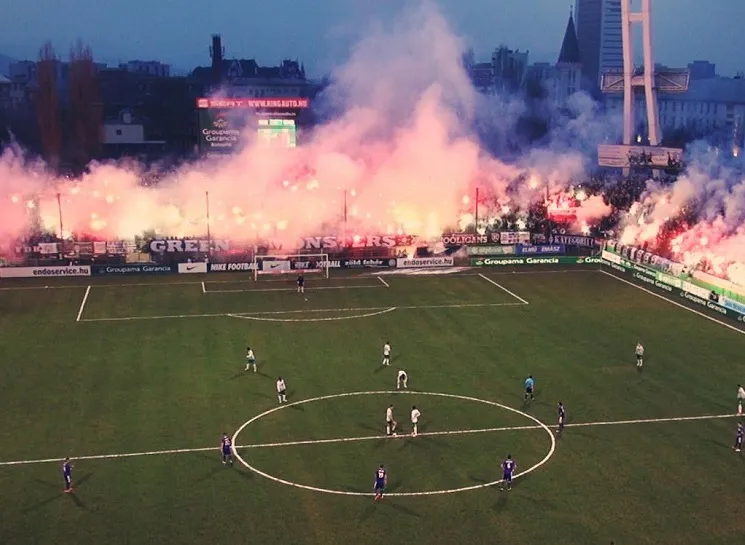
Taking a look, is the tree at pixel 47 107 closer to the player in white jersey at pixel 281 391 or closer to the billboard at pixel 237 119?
the billboard at pixel 237 119

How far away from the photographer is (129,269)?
63.2 meters

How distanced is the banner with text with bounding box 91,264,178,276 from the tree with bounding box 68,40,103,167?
47.1 metres

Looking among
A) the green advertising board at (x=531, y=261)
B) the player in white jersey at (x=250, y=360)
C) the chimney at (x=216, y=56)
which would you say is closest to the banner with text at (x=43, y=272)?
the player in white jersey at (x=250, y=360)

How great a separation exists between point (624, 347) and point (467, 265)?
2388cm

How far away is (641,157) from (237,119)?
42369 mm

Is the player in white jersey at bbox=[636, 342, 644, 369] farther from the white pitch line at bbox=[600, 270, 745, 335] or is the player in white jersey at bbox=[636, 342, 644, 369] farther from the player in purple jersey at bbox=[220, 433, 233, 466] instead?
the player in purple jersey at bbox=[220, 433, 233, 466]

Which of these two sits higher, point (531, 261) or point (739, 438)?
point (531, 261)

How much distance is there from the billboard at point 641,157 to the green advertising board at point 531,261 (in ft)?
81.9

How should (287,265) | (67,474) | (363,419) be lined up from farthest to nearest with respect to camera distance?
1. (287,265)
2. (363,419)
3. (67,474)

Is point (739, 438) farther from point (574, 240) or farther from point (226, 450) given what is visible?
point (574, 240)

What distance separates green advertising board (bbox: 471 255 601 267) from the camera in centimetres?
6719

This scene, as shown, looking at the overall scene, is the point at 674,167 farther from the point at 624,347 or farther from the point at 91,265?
the point at 91,265

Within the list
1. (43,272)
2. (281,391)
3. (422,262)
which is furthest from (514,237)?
(281,391)

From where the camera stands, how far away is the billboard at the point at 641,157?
8725 centimetres
